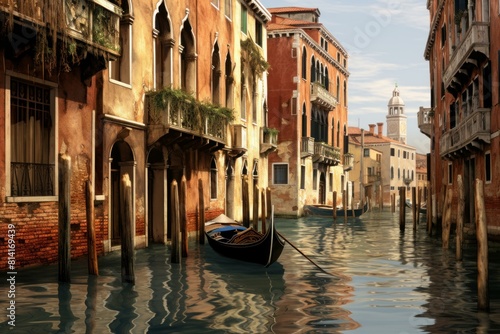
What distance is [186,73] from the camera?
1622 centimetres

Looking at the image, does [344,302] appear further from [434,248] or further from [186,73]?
[186,73]

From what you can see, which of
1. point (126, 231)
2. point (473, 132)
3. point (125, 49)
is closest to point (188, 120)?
point (125, 49)

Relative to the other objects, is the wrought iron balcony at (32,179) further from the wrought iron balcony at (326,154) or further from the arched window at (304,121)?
the wrought iron balcony at (326,154)

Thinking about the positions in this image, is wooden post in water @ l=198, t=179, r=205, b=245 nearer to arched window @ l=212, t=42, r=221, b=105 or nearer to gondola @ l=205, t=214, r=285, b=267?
gondola @ l=205, t=214, r=285, b=267

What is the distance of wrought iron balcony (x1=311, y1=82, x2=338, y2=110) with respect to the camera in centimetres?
2977

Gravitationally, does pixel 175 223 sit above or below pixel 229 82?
below

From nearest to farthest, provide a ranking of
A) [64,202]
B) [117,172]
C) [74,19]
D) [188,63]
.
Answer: [64,202] → [74,19] → [117,172] → [188,63]

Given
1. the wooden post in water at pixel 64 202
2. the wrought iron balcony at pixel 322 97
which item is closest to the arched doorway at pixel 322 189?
the wrought iron balcony at pixel 322 97

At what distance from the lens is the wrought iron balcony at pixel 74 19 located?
8.92 metres

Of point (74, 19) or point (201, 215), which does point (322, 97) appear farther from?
point (74, 19)

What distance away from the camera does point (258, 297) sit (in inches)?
328

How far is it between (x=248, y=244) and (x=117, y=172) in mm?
3231

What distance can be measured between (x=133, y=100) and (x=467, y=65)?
8.71 meters

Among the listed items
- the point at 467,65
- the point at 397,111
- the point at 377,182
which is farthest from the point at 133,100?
the point at 397,111
